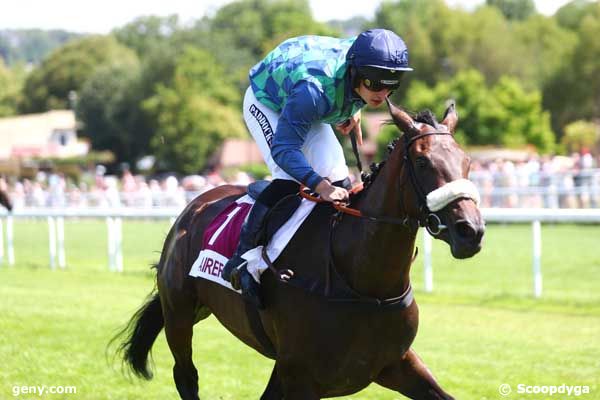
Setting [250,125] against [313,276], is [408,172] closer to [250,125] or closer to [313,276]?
[313,276]

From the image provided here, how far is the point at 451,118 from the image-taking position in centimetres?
426

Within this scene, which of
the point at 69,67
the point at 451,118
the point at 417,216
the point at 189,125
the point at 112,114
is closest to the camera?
the point at 417,216

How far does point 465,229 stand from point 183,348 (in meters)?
2.70

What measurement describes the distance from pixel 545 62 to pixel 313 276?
196 ft

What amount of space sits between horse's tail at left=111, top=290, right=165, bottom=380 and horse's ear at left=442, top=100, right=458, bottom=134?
9.24ft

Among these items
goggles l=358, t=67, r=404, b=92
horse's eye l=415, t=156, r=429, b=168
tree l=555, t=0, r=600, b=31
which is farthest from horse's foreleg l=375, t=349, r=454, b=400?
tree l=555, t=0, r=600, b=31

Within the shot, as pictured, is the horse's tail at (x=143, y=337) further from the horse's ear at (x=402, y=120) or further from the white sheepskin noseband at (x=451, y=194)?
the white sheepskin noseband at (x=451, y=194)

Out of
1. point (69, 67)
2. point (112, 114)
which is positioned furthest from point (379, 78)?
point (69, 67)

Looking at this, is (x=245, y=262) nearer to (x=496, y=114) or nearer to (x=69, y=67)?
(x=496, y=114)

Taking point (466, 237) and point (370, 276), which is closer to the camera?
point (466, 237)

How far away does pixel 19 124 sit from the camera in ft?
329

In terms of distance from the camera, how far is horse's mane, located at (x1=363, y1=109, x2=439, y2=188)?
165 inches

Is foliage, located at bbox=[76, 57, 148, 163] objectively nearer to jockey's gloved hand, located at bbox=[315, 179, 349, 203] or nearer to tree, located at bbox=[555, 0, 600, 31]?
tree, located at bbox=[555, 0, 600, 31]

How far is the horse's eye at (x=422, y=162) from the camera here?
400 cm
